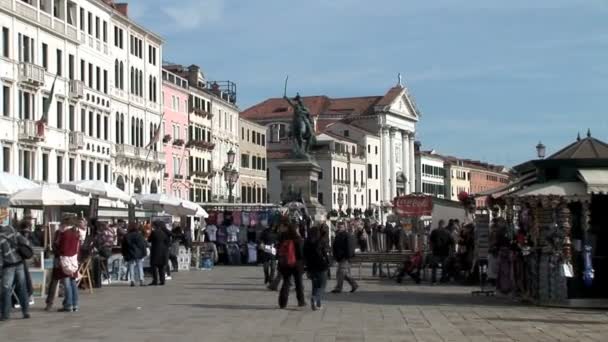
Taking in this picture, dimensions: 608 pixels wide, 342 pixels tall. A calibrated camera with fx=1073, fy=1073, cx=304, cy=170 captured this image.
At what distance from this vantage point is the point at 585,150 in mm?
20656

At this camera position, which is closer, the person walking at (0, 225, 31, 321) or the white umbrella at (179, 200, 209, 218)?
the person walking at (0, 225, 31, 321)

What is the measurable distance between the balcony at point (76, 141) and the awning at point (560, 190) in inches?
1619

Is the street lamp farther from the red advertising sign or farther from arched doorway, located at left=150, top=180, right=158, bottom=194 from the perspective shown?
arched doorway, located at left=150, top=180, right=158, bottom=194

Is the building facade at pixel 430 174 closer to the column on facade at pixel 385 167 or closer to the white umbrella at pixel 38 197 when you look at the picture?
the column on facade at pixel 385 167

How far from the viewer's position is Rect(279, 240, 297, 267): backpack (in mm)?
19916

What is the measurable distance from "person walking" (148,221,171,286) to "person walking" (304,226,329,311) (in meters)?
7.46

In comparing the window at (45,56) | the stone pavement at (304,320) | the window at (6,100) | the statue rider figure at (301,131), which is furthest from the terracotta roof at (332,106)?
the stone pavement at (304,320)

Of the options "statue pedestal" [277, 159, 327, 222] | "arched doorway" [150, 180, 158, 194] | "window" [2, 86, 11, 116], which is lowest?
"statue pedestal" [277, 159, 327, 222]

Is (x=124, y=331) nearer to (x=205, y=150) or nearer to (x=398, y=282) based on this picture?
(x=398, y=282)

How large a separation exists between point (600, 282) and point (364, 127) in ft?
399

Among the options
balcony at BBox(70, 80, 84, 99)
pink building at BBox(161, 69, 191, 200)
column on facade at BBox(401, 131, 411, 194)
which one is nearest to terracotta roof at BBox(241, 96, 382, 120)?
column on facade at BBox(401, 131, 411, 194)

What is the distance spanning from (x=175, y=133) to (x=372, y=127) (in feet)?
216

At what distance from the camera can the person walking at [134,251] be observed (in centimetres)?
2800

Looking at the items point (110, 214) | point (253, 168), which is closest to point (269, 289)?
point (110, 214)
